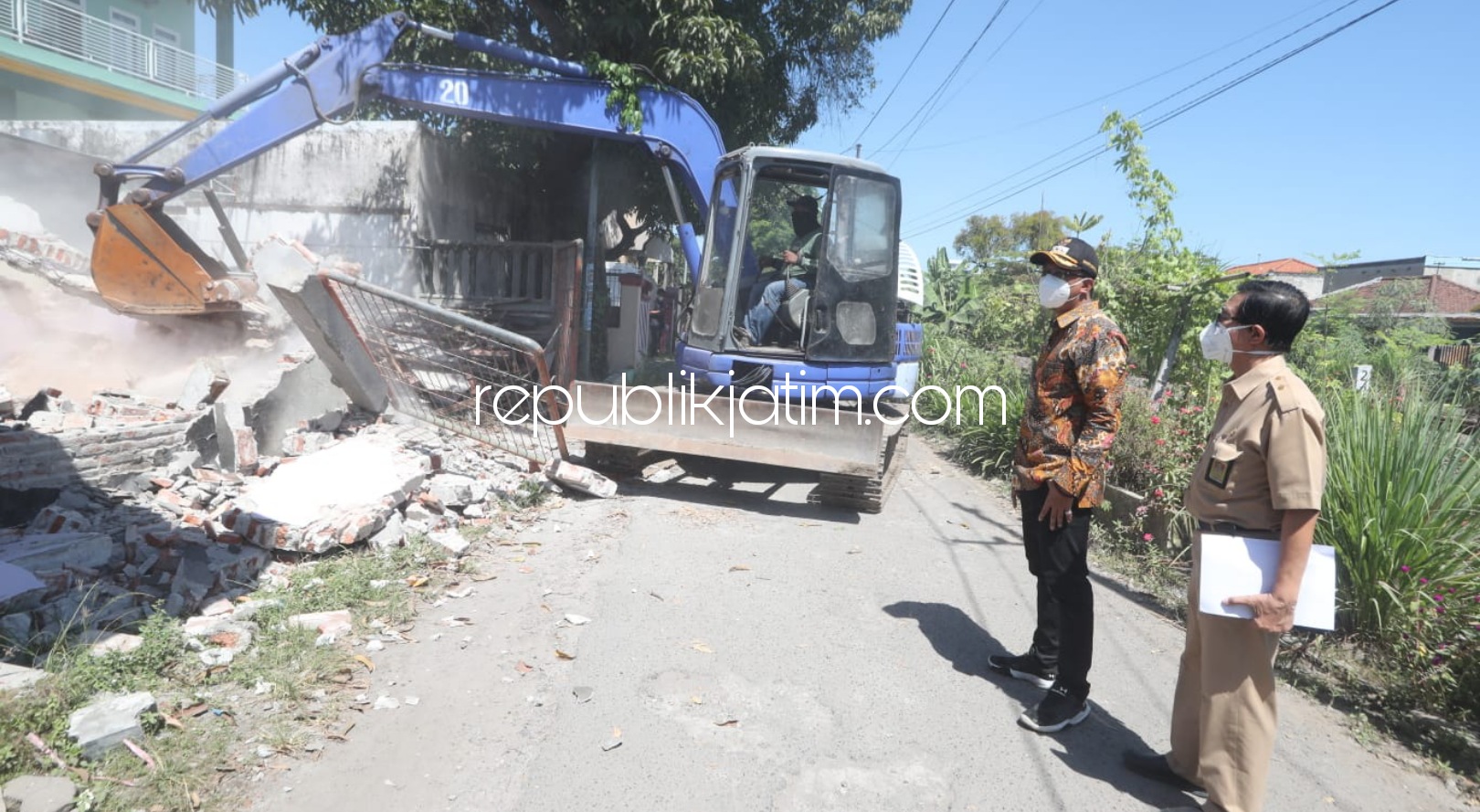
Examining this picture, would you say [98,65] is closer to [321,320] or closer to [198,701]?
[321,320]

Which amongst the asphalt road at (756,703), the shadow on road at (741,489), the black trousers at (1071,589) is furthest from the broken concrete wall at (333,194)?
the black trousers at (1071,589)

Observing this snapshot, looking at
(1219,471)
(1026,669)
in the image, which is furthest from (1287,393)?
(1026,669)

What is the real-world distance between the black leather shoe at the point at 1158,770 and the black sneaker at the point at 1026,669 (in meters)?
0.61

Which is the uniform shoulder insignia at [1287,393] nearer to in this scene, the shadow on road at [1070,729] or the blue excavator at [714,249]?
the shadow on road at [1070,729]

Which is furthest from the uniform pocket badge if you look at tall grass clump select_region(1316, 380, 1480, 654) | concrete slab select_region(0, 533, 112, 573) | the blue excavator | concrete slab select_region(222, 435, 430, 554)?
concrete slab select_region(0, 533, 112, 573)

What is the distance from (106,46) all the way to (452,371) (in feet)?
64.8

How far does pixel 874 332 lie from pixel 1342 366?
458cm

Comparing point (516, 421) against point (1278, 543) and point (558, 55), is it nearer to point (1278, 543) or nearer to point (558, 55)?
point (1278, 543)

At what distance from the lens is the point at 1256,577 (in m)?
2.56

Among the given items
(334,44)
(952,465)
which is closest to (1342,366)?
(952,465)

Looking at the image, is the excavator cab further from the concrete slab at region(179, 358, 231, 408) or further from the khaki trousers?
the khaki trousers

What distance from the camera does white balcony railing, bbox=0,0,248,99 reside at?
711 inches

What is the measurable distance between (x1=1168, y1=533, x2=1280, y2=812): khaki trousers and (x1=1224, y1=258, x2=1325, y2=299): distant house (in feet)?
3.76

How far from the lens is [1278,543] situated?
8.40ft
